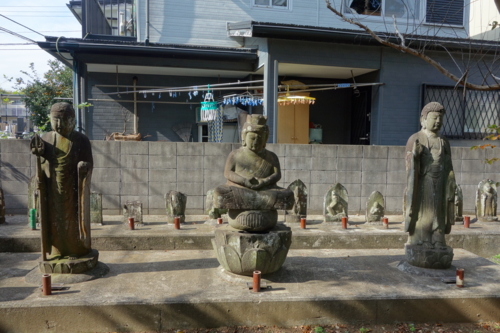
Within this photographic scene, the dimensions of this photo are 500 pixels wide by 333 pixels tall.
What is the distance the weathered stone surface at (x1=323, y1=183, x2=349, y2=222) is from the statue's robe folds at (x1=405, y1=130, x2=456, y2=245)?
259 cm

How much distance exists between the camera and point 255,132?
495 centimetres

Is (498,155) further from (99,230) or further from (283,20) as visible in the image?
(99,230)

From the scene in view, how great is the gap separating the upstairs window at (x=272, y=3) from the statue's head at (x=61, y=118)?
884 centimetres

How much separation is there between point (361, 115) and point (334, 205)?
17.2 feet

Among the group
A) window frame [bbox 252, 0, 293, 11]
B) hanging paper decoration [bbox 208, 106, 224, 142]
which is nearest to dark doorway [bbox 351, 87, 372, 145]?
window frame [bbox 252, 0, 293, 11]

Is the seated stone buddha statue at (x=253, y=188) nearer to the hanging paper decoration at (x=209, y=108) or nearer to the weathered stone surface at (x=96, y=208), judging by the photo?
the weathered stone surface at (x=96, y=208)

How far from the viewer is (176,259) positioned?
611 centimetres

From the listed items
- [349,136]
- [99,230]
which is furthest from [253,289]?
[349,136]

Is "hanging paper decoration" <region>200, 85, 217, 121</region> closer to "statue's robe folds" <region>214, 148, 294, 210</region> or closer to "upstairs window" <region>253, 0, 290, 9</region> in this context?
"upstairs window" <region>253, 0, 290, 9</region>

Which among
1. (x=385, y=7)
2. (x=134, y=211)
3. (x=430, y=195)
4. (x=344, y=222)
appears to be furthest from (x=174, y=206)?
(x=385, y=7)

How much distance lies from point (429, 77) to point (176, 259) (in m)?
9.54

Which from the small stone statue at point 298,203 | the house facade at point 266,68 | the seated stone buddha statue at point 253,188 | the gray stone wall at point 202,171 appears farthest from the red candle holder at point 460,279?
the house facade at point 266,68

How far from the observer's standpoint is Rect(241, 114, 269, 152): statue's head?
4.95 m

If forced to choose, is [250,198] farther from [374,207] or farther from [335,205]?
[374,207]
